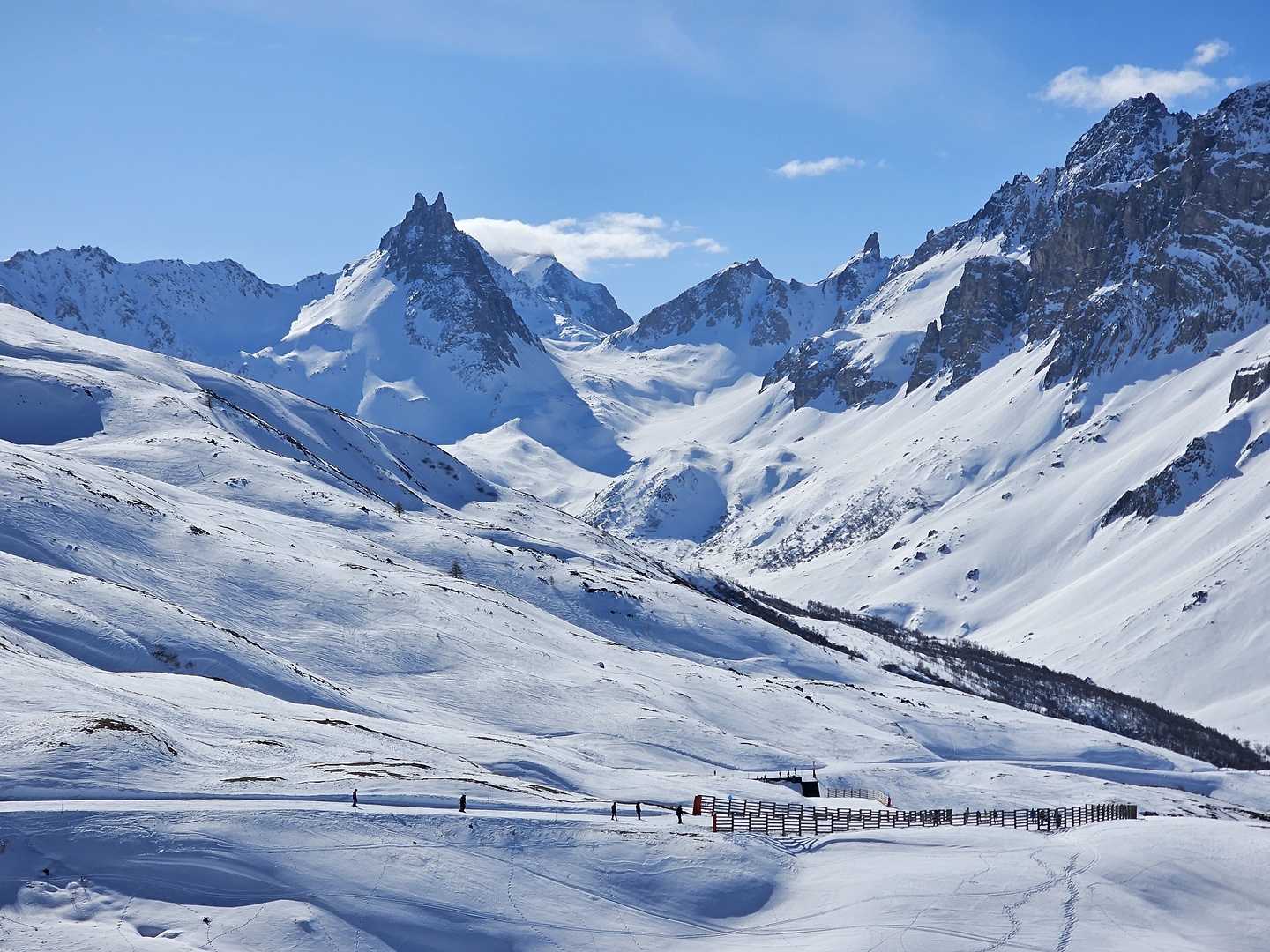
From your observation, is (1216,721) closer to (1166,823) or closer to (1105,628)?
(1105,628)

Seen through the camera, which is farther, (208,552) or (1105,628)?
(1105,628)

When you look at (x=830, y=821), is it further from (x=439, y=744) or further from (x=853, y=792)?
(x=853, y=792)

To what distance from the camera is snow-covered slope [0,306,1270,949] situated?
1156 inches

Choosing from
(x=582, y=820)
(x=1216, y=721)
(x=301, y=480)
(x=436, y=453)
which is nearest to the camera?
(x=582, y=820)

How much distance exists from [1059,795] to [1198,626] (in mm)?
120741

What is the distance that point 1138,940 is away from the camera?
32.5m

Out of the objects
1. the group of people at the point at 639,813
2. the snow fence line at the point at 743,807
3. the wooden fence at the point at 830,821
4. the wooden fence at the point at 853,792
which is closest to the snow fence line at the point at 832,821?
the wooden fence at the point at 830,821

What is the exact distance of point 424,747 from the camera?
49.7 meters

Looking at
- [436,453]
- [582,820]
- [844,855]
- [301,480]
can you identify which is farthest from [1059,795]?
[436,453]

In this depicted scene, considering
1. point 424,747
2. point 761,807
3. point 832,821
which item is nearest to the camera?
point 832,821

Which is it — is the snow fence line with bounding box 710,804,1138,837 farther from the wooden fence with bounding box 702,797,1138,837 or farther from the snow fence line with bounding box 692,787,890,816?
the snow fence line with bounding box 692,787,890,816

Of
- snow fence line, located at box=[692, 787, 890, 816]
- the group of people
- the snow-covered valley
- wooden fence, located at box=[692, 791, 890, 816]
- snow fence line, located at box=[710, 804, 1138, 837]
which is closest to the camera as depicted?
the snow-covered valley

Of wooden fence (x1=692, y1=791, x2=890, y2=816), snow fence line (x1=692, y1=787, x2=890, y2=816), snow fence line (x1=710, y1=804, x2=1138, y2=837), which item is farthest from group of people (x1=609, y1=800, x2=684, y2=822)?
wooden fence (x1=692, y1=791, x2=890, y2=816)

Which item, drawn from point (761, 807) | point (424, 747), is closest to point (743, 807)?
point (761, 807)
